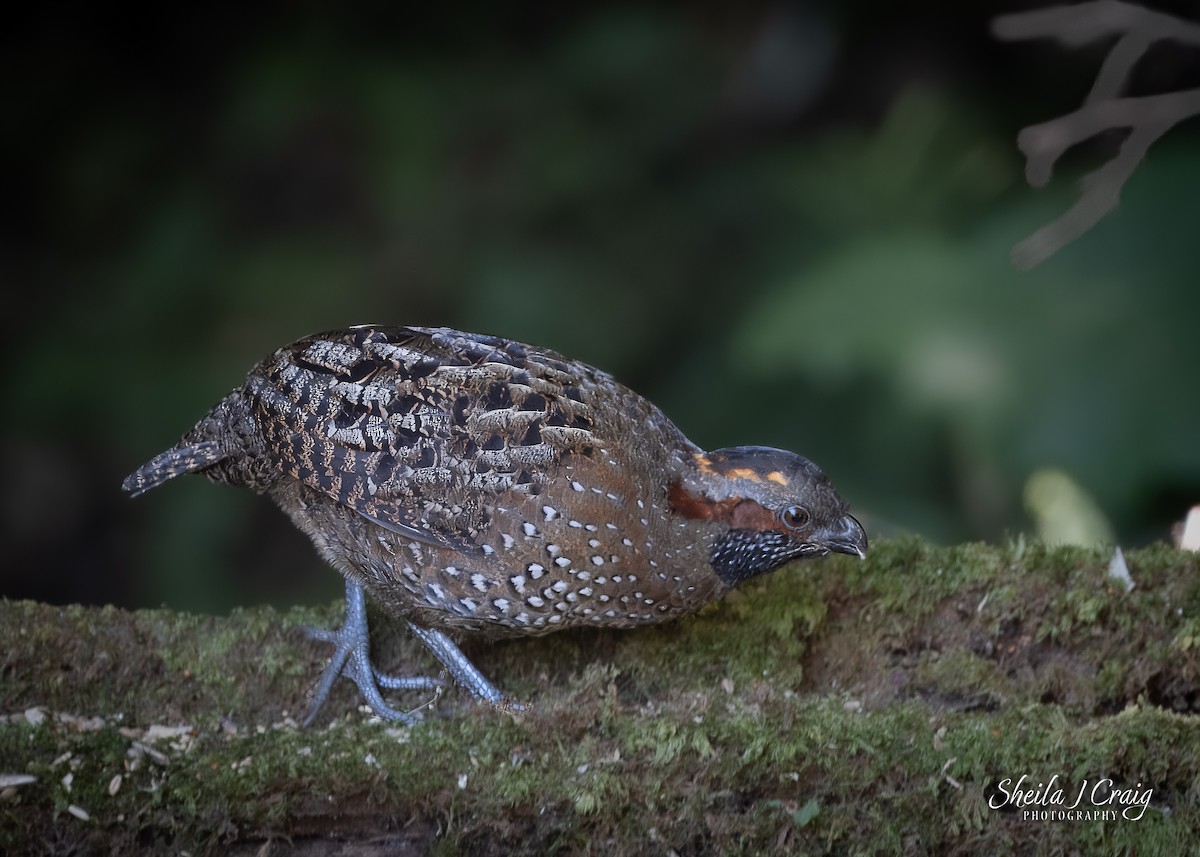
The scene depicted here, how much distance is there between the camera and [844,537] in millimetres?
3250

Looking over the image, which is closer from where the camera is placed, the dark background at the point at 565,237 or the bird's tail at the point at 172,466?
the bird's tail at the point at 172,466

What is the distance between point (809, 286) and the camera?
5020 mm

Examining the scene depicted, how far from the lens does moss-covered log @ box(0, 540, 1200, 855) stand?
2678 millimetres

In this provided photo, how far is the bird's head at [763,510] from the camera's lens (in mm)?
3238

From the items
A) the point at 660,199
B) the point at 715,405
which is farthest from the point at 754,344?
the point at 660,199

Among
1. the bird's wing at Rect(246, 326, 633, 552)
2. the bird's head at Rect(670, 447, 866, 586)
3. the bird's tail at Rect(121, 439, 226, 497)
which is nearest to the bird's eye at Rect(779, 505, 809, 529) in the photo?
the bird's head at Rect(670, 447, 866, 586)

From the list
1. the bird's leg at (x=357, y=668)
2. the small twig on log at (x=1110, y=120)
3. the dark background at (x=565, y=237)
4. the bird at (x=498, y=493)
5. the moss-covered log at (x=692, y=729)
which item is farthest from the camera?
the dark background at (x=565, y=237)

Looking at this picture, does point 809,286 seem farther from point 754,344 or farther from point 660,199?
point 660,199

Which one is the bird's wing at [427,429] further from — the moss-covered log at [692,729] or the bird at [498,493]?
the moss-covered log at [692,729]

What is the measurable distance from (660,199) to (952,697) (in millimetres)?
2908

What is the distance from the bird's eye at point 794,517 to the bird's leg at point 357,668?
1.21m
